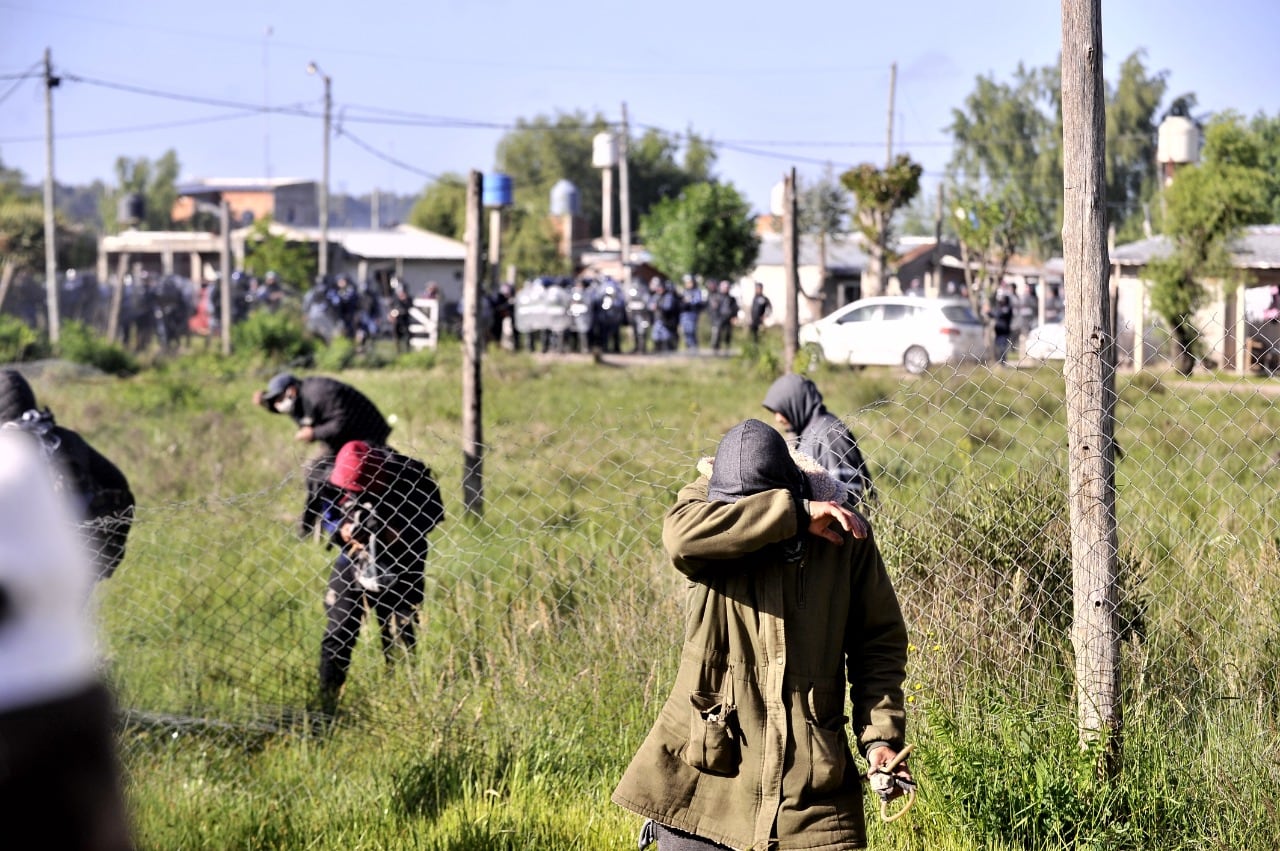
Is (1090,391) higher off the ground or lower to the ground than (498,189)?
lower

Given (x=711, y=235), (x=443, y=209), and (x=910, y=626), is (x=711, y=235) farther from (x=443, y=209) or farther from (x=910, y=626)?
(x=910, y=626)

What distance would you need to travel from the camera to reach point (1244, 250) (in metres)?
25.4

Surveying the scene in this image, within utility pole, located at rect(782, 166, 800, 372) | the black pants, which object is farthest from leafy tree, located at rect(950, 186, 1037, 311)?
the black pants

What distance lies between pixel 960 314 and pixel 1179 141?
915 cm

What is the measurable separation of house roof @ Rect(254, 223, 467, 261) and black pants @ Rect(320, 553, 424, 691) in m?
43.8

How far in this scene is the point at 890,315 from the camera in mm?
25000

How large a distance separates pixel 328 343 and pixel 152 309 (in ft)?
21.1

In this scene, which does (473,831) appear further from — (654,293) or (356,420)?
(654,293)

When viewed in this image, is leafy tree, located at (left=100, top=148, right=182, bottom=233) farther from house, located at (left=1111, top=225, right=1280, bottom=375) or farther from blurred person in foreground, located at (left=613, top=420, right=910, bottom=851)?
blurred person in foreground, located at (left=613, top=420, right=910, bottom=851)

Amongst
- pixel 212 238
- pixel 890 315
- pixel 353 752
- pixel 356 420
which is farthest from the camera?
pixel 212 238

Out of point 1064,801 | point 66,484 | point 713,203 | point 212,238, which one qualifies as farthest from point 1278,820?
point 212,238

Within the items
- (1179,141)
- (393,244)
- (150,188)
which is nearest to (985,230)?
(1179,141)

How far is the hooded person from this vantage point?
5.58 metres

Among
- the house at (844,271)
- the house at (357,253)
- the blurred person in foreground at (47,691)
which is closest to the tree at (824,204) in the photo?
the house at (844,271)
